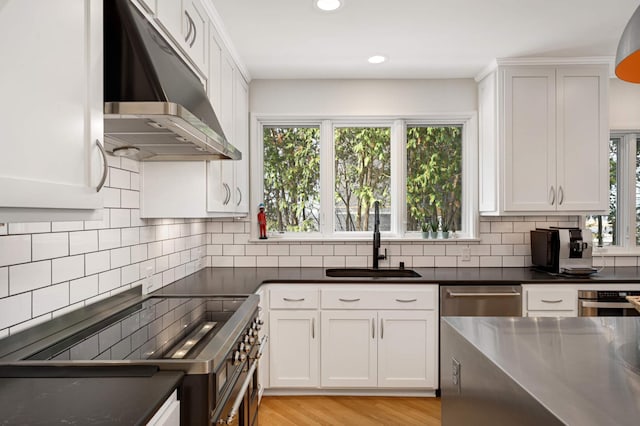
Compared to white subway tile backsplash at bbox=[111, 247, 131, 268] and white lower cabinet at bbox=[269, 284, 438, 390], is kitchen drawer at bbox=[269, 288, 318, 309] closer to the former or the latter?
white lower cabinet at bbox=[269, 284, 438, 390]

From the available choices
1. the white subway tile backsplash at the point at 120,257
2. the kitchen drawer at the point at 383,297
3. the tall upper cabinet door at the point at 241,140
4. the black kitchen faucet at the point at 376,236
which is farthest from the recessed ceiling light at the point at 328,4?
the kitchen drawer at the point at 383,297

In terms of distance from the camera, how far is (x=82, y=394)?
1.06m

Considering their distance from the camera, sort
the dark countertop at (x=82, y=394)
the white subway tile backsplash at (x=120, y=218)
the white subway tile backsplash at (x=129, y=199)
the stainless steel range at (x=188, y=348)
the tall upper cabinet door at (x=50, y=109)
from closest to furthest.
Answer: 1. the tall upper cabinet door at (x=50, y=109)
2. the dark countertop at (x=82, y=394)
3. the stainless steel range at (x=188, y=348)
4. the white subway tile backsplash at (x=120, y=218)
5. the white subway tile backsplash at (x=129, y=199)

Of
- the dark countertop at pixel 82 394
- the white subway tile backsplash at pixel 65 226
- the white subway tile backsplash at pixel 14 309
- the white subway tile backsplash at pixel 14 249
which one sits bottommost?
the dark countertop at pixel 82 394

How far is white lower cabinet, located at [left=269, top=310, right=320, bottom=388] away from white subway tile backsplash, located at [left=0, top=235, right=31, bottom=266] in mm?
1711

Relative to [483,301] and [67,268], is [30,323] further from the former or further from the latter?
[483,301]

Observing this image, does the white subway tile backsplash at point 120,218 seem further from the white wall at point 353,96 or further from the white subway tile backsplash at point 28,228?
the white wall at point 353,96

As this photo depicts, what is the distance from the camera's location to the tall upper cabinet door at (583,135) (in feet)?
10.2

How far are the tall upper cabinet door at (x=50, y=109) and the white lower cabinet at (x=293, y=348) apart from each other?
6.50 ft

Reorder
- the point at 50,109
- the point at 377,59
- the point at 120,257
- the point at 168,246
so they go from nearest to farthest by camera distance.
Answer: the point at 50,109 → the point at 120,257 → the point at 168,246 → the point at 377,59

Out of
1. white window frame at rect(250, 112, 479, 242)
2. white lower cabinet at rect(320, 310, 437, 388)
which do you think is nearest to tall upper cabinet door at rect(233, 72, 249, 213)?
white window frame at rect(250, 112, 479, 242)

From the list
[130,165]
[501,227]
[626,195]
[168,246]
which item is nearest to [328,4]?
[130,165]

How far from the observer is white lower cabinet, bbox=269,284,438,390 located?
2.87m

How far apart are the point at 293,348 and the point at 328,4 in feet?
7.18
